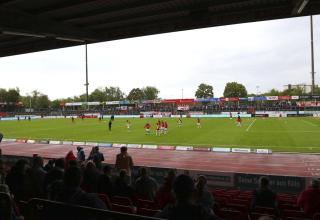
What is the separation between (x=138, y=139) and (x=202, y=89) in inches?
5973

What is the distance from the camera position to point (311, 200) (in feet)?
25.0

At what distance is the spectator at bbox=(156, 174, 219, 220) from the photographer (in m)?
3.39

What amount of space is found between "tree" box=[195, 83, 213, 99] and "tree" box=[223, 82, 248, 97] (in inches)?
432

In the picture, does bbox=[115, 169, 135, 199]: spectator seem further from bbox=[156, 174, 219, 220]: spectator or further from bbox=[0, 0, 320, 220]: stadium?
bbox=[156, 174, 219, 220]: spectator

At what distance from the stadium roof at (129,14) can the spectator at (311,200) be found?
22.7 feet

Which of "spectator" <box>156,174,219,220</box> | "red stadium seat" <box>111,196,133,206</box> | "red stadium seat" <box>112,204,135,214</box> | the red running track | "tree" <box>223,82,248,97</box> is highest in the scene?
"tree" <box>223,82,248,97</box>

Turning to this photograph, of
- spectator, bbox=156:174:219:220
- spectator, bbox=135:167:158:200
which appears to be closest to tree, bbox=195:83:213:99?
spectator, bbox=135:167:158:200

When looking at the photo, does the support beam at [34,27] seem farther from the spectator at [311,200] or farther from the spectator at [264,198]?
the spectator at [311,200]

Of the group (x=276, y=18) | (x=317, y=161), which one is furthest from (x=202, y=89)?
(x=276, y=18)

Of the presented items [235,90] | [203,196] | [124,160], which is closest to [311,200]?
[203,196]

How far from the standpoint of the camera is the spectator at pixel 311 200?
7.51 metres

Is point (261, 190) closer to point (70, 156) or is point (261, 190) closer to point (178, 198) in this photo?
point (178, 198)

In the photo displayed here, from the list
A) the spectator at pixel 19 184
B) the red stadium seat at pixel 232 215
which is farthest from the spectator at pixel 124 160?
the red stadium seat at pixel 232 215

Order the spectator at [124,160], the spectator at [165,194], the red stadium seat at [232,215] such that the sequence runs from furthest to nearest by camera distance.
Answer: the spectator at [124,160] → the spectator at [165,194] → the red stadium seat at [232,215]
